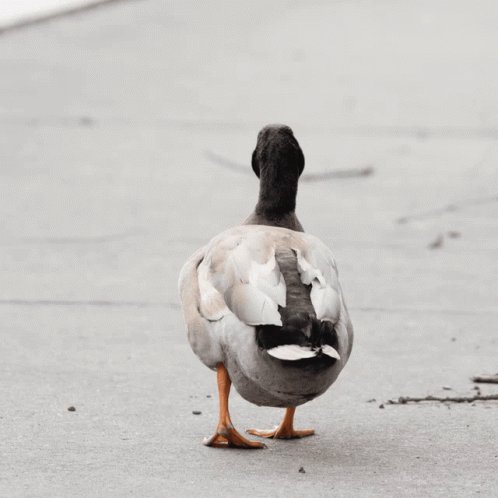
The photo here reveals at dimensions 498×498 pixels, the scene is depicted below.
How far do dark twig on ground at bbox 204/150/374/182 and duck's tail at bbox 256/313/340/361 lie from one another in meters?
5.97

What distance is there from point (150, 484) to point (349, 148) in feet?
23.3

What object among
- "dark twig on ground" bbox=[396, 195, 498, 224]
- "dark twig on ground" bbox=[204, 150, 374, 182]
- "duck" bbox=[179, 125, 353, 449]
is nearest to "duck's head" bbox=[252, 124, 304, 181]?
"duck" bbox=[179, 125, 353, 449]

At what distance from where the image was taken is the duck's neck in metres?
5.46

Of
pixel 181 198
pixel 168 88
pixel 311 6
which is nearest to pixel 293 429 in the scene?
pixel 181 198

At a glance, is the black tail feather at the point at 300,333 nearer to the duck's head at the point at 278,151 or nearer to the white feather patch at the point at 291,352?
the white feather patch at the point at 291,352

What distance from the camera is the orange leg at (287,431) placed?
498 centimetres

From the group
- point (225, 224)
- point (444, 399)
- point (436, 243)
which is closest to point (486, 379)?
point (444, 399)

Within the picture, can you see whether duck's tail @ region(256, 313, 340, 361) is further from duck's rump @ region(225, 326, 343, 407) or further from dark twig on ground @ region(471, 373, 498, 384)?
dark twig on ground @ region(471, 373, 498, 384)

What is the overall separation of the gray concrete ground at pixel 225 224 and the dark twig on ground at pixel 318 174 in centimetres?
10

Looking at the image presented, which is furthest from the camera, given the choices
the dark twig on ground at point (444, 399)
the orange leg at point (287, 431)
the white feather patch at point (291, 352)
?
the dark twig on ground at point (444, 399)

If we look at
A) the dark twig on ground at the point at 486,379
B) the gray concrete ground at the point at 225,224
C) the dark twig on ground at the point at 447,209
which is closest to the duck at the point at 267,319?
the gray concrete ground at the point at 225,224

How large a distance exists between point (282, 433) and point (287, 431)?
0.02m

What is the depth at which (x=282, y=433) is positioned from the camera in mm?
4980

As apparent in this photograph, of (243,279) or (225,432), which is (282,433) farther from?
(243,279)
